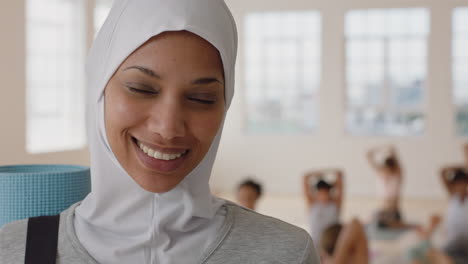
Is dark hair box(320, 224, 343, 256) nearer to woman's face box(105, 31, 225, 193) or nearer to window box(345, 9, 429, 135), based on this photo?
woman's face box(105, 31, 225, 193)

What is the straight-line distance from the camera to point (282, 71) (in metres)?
10.2

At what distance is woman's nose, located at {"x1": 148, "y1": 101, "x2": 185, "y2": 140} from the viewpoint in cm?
89

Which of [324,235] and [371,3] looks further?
[371,3]

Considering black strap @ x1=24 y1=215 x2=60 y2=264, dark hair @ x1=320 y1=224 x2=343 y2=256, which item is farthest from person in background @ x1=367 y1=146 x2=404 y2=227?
black strap @ x1=24 y1=215 x2=60 y2=264

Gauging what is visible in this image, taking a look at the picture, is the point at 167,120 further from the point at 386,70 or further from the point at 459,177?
the point at 386,70

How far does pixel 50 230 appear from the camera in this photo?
3.26 ft

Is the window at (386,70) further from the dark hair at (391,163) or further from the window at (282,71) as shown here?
the dark hair at (391,163)

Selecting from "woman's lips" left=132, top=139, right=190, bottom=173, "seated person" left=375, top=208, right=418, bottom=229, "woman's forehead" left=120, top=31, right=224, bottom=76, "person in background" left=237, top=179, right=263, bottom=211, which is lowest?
"seated person" left=375, top=208, right=418, bottom=229

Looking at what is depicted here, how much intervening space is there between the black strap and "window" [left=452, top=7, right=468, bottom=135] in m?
9.25

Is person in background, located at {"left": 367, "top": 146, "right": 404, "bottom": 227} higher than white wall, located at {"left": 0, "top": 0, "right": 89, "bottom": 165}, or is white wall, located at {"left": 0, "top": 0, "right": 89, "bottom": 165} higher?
white wall, located at {"left": 0, "top": 0, "right": 89, "bottom": 165}

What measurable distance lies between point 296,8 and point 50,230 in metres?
9.27

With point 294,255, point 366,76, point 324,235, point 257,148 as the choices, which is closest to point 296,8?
point 366,76

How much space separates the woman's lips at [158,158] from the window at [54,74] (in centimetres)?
520

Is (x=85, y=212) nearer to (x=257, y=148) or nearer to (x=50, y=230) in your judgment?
(x=50, y=230)
